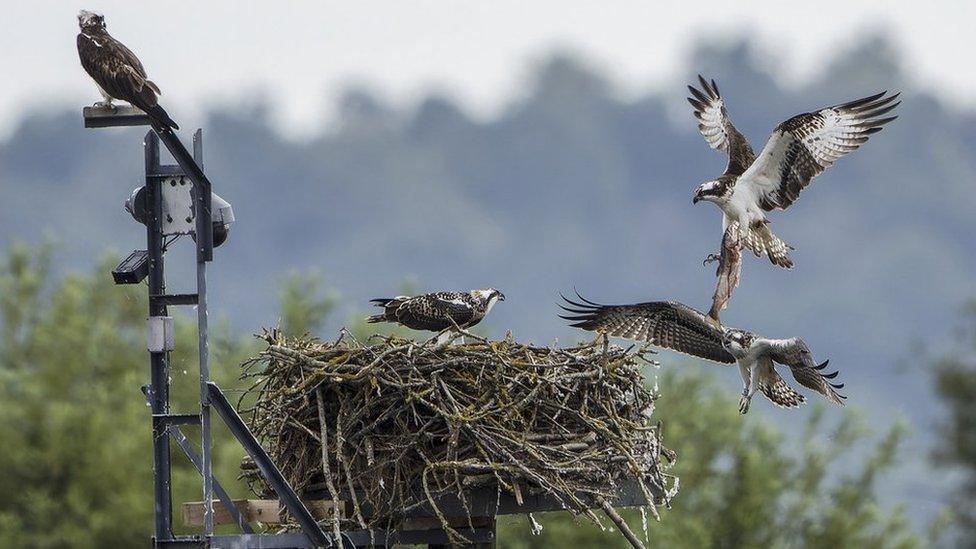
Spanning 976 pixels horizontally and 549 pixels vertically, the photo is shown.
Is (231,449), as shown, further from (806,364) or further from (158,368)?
(158,368)

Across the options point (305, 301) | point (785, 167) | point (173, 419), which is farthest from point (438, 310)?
point (305, 301)

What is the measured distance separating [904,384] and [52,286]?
72.2 m

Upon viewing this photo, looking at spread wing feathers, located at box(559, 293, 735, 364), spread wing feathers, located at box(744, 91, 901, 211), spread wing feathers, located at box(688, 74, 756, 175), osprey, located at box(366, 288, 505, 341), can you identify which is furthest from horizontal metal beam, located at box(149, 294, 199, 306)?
spread wing feathers, located at box(688, 74, 756, 175)

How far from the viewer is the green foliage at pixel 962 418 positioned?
75.3ft

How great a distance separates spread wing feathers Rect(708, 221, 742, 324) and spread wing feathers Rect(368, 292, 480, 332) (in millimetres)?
1297

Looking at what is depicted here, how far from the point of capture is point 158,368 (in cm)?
743

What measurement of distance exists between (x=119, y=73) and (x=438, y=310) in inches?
98.4

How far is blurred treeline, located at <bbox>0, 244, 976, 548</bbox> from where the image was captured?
867 inches

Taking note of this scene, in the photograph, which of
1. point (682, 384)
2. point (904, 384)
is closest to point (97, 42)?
point (682, 384)

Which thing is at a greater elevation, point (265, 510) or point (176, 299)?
point (176, 299)

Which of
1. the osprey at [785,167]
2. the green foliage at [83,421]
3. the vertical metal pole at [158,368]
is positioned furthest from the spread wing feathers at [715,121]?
the green foliage at [83,421]

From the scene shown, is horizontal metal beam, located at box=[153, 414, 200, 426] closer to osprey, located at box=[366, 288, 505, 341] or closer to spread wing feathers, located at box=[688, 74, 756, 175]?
osprey, located at box=[366, 288, 505, 341]

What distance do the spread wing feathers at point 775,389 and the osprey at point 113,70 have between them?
12.2 feet

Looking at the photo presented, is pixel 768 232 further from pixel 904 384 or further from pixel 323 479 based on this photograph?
pixel 904 384
